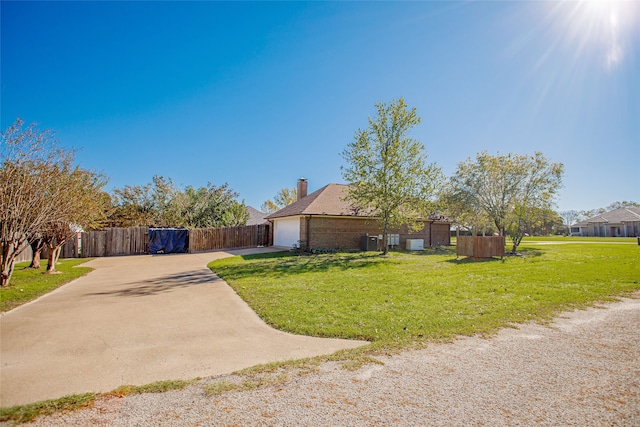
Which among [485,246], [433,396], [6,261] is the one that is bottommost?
[433,396]

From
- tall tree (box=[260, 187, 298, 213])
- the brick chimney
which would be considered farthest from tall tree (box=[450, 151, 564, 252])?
tall tree (box=[260, 187, 298, 213])

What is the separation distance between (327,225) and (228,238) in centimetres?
896

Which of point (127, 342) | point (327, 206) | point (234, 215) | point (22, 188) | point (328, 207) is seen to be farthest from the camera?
point (234, 215)

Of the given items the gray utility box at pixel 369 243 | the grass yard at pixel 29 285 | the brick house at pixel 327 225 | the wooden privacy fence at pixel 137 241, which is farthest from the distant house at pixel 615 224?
the grass yard at pixel 29 285

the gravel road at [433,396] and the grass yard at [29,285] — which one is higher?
the gravel road at [433,396]

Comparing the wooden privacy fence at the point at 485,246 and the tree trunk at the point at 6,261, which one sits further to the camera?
the wooden privacy fence at the point at 485,246

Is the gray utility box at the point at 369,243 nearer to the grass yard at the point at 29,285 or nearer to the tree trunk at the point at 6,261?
the grass yard at the point at 29,285

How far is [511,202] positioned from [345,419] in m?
25.2

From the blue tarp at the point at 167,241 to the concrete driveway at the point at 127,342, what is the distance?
1502 centimetres

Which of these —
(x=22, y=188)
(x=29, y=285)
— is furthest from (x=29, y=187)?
(x=29, y=285)

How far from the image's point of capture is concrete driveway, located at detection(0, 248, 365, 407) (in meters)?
3.70

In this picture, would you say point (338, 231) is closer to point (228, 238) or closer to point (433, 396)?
point (228, 238)

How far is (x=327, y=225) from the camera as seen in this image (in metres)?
21.5

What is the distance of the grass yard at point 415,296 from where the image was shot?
18.2 feet
